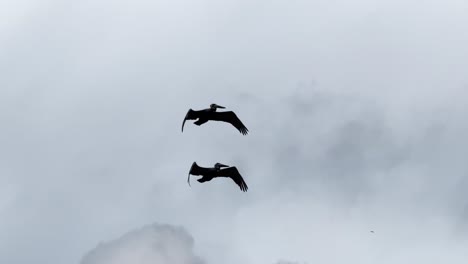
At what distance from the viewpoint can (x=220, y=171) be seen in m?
99.8

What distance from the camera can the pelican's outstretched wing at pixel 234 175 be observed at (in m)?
100

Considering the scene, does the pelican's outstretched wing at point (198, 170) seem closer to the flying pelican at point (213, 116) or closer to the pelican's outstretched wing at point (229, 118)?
the flying pelican at point (213, 116)

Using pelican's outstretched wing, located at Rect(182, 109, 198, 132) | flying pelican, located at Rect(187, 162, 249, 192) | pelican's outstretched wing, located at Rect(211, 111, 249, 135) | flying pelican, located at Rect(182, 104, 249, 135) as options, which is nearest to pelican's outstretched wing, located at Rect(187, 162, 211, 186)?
flying pelican, located at Rect(187, 162, 249, 192)

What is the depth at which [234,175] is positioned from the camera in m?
102

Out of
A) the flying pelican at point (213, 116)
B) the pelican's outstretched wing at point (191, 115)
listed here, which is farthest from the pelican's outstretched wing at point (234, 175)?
the pelican's outstretched wing at point (191, 115)

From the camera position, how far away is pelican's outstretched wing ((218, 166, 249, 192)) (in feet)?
329

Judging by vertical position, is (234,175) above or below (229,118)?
below

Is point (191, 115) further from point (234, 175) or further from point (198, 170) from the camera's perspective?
point (234, 175)

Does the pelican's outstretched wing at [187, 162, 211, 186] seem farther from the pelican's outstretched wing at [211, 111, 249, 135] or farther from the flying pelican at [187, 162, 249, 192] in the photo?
the pelican's outstretched wing at [211, 111, 249, 135]

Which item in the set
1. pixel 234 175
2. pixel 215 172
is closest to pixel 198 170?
pixel 215 172

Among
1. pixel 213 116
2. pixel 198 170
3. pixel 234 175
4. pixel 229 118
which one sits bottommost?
pixel 198 170

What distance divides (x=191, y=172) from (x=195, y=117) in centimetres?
607

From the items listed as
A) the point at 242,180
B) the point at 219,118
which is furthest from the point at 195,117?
the point at 242,180

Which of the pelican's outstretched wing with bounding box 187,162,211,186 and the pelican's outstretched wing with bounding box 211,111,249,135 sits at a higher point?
the pelican's outstretched wing with bounding box 211,111,249,135
